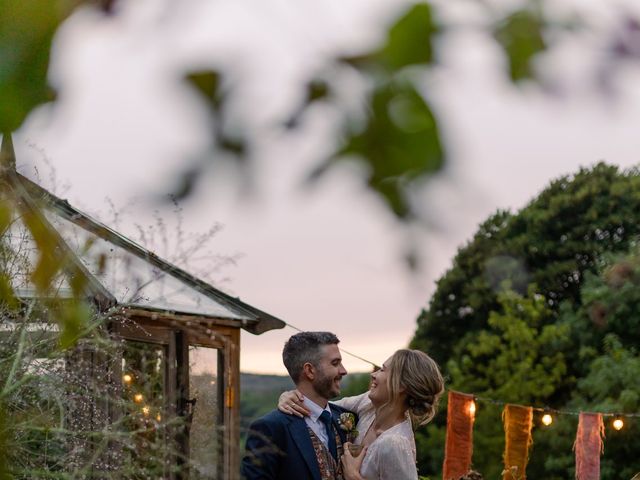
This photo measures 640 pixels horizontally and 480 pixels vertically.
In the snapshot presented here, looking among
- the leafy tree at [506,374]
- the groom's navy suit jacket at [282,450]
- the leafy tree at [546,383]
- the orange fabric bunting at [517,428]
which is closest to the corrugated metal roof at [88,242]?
A: the groom's navy suit jacket at [282,450]

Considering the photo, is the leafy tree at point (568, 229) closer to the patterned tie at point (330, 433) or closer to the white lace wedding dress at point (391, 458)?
the white lace wedding dress at point (391, 458)

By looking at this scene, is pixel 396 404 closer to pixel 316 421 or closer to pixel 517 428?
pixel 316 421

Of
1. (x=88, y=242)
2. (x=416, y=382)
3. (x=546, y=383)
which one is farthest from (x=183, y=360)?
(x=546, y=383)

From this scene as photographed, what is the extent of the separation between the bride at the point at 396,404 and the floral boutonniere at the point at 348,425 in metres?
0.02

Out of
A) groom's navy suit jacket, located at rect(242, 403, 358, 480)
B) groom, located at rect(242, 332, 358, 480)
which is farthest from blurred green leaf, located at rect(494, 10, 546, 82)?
groom's navy suit jacket, located at rect(242, 403, 358, 480)

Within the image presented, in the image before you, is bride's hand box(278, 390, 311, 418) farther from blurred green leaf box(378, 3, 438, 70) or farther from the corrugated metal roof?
blurred green leaf box(378, 3, 438, 70)

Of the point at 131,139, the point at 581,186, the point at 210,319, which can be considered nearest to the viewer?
the point at 131,139

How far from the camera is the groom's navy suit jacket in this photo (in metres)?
3.20

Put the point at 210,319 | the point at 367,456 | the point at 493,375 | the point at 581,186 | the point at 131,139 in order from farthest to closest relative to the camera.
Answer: the point at 493,375 → the point at 210,319 → the point at 367,456 → the point at 581,186 → the point at 131,139

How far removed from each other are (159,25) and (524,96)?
0.18 m

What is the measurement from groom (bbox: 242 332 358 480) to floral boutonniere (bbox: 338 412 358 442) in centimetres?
2

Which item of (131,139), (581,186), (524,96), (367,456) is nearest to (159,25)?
(131,139)

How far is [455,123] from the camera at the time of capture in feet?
1.80

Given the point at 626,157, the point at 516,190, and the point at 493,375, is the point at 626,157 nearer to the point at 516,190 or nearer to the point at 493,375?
the point at 516,190
